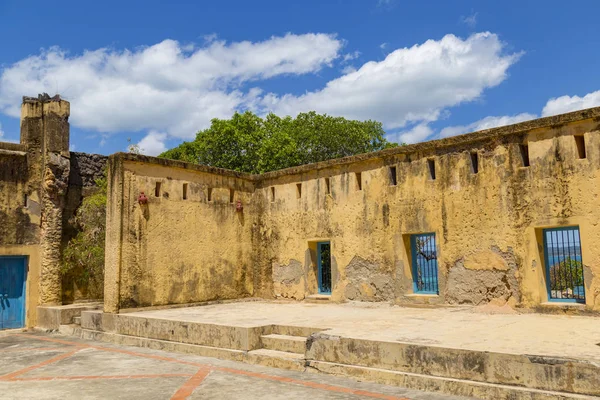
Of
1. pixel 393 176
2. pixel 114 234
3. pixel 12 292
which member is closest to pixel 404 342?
pixel 393 176

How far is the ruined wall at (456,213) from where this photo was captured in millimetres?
9875

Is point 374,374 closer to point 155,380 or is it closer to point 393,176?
point 155,380

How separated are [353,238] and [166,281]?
4756 millimetres

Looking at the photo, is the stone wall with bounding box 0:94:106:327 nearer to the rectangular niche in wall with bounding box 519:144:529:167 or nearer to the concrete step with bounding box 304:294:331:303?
the concrete step with bounding box 304:294:331:303

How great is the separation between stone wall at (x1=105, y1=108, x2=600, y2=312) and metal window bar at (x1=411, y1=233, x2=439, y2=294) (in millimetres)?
238

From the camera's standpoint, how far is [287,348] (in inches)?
334

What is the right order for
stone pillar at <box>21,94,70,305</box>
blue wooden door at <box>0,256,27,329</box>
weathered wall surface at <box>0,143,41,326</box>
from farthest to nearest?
1. stone pillar at <box>21,94,70,305</box>
2. weathered wall surface at <box>0,143,41,326</box>
3. blue wooden door at <box>0,256,27,329</box>

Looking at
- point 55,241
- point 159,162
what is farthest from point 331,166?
point 55,241

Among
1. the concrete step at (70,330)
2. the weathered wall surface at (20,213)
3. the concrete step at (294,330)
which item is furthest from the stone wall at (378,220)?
the concrete step at (294,330)

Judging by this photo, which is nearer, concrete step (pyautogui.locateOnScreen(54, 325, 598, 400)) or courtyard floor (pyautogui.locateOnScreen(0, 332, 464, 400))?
concrete step (pyautogui.locateOnScreen(54, 325, 598, 400))

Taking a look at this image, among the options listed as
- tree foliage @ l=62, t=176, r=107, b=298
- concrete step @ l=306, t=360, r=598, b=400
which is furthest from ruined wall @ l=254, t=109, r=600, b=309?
tree foliage @ l=62, t=176, r=107, b=298

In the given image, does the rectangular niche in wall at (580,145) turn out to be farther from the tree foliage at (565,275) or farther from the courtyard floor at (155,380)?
the courtyard floor at (155,380)

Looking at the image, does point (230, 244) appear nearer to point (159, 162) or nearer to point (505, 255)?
point (159, 162)

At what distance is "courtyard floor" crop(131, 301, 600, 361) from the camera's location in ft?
21.6
